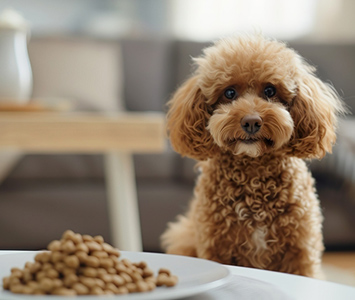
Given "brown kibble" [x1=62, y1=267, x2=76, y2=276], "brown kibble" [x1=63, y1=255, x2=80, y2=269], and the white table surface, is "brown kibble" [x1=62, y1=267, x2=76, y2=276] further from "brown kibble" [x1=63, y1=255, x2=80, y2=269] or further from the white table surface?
the white table surface

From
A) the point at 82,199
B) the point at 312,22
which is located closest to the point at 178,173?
the point at 82,199

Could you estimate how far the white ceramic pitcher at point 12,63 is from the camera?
1888 mm

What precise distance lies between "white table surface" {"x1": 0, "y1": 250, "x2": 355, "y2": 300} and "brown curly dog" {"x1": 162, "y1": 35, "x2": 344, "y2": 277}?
49 cm

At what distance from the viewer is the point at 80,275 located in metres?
0.56

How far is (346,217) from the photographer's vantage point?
2.94 meters

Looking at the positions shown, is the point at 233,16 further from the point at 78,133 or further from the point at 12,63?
the point at 78,133

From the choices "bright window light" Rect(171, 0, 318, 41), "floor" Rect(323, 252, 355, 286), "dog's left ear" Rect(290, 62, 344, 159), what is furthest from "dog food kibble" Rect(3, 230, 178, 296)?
"bright window light" Rect(171, 0, 318, 41)

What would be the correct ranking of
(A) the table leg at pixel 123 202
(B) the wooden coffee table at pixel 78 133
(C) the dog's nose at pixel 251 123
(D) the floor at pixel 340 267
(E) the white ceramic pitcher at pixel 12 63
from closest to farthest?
(C) the dog's nose at pixel 251 123
(B) the wooden coffee table at pixel 78 133
(E) the white ceramic pitcher at pixel 12 63
(A) the table leg at pixel 123 202
(D) the floor at pixel 340 267

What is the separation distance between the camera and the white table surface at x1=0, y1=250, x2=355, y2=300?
588 millimetres

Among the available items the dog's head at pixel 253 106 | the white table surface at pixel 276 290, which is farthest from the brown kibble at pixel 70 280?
the dog's head at pixel 253 106

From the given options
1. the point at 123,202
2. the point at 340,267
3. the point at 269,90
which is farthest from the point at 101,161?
the point at 269,90

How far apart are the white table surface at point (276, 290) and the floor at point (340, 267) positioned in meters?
1.59

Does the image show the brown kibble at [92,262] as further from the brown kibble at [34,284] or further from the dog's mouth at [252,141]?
the dog's mouth at [252,141]

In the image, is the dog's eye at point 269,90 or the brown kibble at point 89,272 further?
the dog's eye at point 269,90
